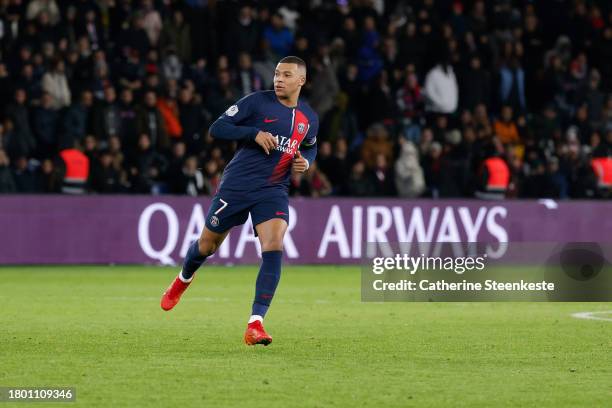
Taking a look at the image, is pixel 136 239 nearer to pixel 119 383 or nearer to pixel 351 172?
pixel 351 172

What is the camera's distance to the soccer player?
33.8 ft

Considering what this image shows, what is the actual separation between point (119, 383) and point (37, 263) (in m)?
12.6

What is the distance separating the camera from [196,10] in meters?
24.3

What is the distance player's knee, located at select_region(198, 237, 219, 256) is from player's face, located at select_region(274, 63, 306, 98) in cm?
130

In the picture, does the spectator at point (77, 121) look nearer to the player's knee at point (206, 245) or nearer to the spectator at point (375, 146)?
the spectator at point (375, 146)

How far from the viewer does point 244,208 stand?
10.5 metres

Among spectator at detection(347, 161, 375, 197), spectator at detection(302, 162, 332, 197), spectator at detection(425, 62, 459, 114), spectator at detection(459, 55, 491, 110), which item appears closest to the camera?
spectator at detection(302, 162, 332, 197)

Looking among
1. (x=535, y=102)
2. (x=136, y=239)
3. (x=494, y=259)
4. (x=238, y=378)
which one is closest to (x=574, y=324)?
(x=238, y=378)

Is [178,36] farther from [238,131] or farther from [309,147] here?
[238,131]

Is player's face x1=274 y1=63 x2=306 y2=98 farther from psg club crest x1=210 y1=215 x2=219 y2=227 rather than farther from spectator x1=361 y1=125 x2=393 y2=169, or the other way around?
spectator x1=361 y1=125 x2=393 y2=169

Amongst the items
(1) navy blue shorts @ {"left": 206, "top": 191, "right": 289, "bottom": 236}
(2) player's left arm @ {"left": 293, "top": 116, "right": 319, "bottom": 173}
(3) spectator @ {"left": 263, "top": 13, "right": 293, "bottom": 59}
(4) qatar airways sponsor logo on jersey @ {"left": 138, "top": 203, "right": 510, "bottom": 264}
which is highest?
(3) spectator @ {"left": 263, "top": 13, "right": 293, "bottom": 59}

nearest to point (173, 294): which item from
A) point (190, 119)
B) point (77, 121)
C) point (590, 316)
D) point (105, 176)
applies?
point (590, 316)

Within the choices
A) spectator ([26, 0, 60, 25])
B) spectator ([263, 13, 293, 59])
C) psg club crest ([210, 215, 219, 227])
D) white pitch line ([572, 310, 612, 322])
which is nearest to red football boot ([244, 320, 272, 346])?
psg club crest ([210, 215, 219, 227])

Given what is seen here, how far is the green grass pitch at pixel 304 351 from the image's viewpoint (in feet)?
25.3
